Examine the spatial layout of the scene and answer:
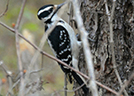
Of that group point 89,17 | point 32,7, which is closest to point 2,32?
point 32,7

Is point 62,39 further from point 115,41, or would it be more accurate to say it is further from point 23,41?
point 23,41

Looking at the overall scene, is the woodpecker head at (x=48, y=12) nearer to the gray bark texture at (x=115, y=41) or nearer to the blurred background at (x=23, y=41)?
the gray bark texture at (x=115, y=41)

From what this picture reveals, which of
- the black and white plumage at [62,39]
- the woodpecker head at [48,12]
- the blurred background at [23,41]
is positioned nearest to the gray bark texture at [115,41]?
the black and white plumage at [62,39]

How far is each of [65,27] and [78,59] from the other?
0.52m

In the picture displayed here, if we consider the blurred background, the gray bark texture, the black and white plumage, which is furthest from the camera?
the blurred background

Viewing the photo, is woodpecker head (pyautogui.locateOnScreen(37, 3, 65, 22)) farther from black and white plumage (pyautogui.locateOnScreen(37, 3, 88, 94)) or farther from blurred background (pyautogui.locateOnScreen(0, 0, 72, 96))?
blurred background (pyautogui.locateOnScreen(0, 0, 72, 96))

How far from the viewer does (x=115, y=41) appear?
109 inches

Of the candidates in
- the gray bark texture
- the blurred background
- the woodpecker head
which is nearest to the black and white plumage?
the woodpecker head

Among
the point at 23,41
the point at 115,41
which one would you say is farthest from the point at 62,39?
the point at 23,41

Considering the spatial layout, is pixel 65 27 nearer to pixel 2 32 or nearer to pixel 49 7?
pixel 49 7

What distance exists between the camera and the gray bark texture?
8.98ft

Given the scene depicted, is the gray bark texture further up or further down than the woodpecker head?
further down

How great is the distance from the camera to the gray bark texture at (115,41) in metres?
2.74

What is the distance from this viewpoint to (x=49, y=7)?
3.57m
